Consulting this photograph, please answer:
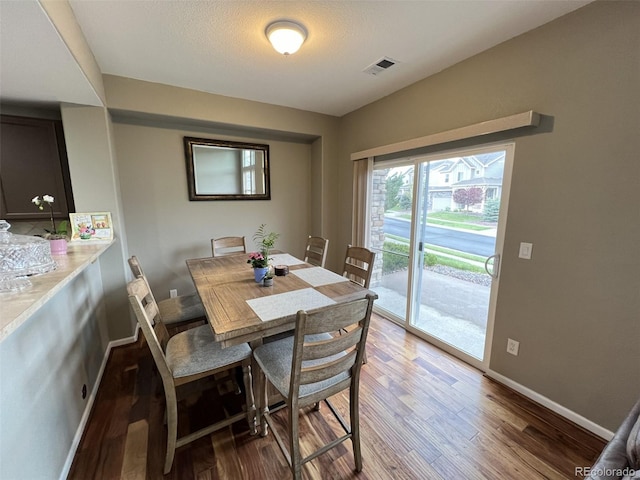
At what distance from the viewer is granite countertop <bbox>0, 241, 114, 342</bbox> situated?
2.47 ft

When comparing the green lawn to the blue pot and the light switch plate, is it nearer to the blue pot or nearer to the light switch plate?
the light switch plate

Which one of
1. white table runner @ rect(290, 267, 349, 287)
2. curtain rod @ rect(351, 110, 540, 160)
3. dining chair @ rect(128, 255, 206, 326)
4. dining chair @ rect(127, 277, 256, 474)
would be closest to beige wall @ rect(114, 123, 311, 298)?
dining chair @ rect(128, 255, 206, 326)

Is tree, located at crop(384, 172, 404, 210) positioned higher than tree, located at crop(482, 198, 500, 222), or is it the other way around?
tree, located at crop(384, 172, 404, 210)

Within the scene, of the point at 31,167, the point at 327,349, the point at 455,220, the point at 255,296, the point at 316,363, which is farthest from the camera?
the point at 455,220

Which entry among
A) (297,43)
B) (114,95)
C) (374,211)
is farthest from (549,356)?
(114,95)

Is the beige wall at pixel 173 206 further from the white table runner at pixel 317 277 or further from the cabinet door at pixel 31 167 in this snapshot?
the white table runner at pixel 317 277

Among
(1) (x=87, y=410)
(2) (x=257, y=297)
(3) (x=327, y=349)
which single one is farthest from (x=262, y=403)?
(1) (x=87, y=410)

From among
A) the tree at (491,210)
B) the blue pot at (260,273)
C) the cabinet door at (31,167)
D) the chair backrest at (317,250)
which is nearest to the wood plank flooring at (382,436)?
the blue pot at (260,273)

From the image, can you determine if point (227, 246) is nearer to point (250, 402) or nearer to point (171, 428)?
point (250, 402)

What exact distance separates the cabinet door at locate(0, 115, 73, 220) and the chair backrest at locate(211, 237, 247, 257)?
4.26 feet

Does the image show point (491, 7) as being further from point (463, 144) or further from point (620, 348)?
point (620, 348)

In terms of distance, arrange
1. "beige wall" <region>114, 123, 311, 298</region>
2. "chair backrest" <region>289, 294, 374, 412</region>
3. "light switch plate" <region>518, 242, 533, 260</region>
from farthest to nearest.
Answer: "beige wall" <region>114, 123, 311, 298</region>
"light switch plate" <region>518, 242, 533, 260</region>
"chair backrest" <region>289, 294, 374, 412</region>

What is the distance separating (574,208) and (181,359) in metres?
2.55

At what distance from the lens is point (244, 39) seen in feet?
6.22
